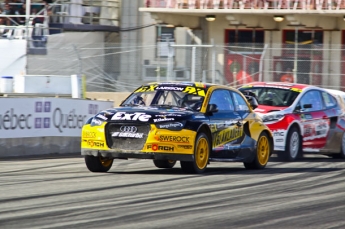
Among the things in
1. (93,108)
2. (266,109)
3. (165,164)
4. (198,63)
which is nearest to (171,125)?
(165,164)

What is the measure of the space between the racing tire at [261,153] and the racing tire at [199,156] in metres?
1.64

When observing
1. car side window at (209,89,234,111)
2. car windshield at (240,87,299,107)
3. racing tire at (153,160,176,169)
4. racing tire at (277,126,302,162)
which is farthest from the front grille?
car windshield at (240,87,299,107)

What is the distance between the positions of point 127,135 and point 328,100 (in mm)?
7474

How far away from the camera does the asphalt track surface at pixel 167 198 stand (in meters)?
7.97

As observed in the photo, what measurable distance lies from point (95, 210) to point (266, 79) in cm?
1719

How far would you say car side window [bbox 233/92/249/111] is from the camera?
46.4 ft

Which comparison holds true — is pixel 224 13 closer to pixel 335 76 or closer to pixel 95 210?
pixel 335 76

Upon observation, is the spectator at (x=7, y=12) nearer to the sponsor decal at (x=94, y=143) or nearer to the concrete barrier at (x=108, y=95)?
the concrete barrier at (x=108, y=95)

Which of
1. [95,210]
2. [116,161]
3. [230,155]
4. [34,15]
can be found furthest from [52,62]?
[95,210]

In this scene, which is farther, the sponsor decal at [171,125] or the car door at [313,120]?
the car door at [313,120]

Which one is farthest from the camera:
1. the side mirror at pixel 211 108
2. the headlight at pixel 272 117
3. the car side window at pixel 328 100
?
the car side window at pixel 328 100

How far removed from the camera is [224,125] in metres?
13.4

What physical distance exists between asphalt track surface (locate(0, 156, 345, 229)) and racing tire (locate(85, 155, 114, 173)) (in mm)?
235

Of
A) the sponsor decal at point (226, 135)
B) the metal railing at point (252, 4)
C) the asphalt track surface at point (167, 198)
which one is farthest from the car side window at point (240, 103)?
the metal railing at point (252, 4)
